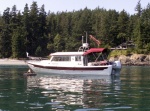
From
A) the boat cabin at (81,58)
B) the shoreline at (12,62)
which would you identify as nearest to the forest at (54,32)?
the shoreline at (12,62)

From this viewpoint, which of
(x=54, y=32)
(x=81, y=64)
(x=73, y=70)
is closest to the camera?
(x=73, y=70)

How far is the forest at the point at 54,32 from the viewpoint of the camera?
106625 mm

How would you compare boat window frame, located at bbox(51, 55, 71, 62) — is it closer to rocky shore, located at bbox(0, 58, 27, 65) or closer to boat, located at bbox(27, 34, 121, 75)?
boat, located at bbox(27, 34, 121, 75)

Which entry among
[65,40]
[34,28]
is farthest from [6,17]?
[65,40]

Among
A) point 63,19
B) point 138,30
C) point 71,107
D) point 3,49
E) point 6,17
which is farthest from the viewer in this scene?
point 63,19

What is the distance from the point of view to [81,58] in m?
48.2

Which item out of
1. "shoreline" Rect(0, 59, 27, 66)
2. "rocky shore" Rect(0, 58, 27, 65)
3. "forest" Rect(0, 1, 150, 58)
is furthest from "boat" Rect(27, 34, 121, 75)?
"forest" Rect(0, 1, 150, 58)

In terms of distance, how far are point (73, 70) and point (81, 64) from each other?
1322 millimetres

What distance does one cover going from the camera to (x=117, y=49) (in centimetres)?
10494

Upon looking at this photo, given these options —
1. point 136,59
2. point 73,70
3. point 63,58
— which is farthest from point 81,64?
point 136,59

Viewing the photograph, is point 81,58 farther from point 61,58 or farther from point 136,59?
point 136,59

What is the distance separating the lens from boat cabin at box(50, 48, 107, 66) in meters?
47.8

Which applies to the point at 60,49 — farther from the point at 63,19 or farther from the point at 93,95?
the point at 93,95

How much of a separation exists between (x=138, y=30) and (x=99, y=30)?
19.0 m
